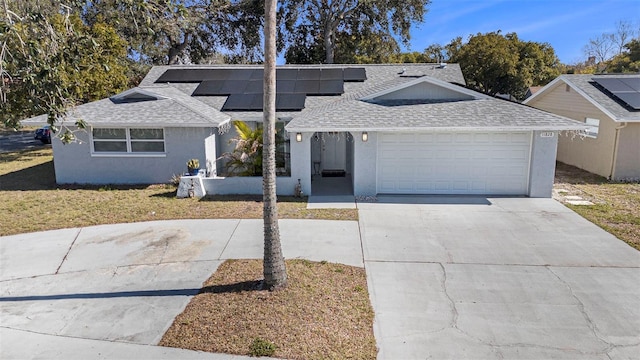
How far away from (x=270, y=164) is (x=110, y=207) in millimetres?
8154

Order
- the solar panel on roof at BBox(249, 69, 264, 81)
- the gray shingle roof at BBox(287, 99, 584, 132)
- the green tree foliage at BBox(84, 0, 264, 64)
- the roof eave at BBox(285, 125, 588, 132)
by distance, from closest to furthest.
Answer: the roof eave at BBox(285, 125, 588, 132)
the gray shingle roof at BBox(287, 99, 584, 132)
the solar panel on roof at BBox(249, 69, 264, 81)
the green tree foliage at BBox(84, 0, 264, 64)

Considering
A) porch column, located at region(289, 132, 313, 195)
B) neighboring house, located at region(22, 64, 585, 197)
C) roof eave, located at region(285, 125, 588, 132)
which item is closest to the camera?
roof eave, located at region(285, 125, 588, 132)

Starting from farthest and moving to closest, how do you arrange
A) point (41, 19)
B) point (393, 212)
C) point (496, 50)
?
1. point (496, 50)
2. point (393, 212)
3. point (41, 19)

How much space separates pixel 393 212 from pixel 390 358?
Answer: 23.0 ft

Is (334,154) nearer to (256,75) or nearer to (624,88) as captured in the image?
(256,75)

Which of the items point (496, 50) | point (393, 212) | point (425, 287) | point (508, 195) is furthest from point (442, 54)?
point (425, 287)

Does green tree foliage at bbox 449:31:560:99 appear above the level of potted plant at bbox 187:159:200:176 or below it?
above

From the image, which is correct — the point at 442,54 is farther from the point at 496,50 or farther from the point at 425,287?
the point at 425,287

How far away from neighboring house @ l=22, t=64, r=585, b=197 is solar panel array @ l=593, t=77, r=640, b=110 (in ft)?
16.8

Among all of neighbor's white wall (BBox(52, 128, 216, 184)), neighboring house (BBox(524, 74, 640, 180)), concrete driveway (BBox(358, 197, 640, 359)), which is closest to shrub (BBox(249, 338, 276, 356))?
concrete driveway (BBox(358, 197, 640, 359))

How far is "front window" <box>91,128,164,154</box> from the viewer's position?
1579 centimetres

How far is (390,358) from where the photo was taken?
18.9ft

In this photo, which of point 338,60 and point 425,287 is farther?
point 338,60

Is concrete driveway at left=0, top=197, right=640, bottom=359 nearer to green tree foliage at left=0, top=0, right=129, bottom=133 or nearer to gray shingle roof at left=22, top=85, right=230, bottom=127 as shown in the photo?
green tree foliage at left=0, top=0, right=129, bottom=133
